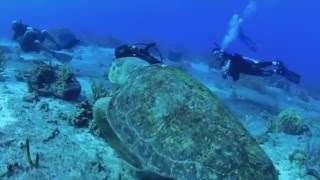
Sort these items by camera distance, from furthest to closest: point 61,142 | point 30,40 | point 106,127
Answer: point 30,40 → point 61,142 → point 106,127

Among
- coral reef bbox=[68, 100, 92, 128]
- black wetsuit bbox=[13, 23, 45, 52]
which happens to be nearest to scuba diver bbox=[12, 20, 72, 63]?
black wetsuit bbox=[13, 23, 45, 52]

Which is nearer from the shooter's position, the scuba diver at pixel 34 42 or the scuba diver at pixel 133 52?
the scuba diver at pixel 133 52

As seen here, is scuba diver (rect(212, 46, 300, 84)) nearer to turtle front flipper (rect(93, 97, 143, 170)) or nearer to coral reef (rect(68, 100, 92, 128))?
coral reef (rect(68, 100, 92, 128))

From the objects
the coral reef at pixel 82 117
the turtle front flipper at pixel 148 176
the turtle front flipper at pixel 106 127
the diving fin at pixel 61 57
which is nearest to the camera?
the turtle front flipper at pixel 148 176

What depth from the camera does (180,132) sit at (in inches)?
184

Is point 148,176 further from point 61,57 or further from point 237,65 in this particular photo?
point 61,57

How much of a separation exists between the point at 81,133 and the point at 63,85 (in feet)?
7.74

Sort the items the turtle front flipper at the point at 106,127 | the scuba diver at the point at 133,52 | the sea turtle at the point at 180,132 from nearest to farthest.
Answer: the sea turtle at the point at 180,132 → the turtle front flipper at the point at 106,127 → the scuba diver at the point at 133,52

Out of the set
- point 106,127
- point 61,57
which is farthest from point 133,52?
point 61,57

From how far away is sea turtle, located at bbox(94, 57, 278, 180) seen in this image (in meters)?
4.42

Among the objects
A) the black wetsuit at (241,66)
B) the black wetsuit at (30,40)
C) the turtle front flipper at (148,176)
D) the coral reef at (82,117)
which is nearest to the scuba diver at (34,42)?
the black wetsuit at (30,40)

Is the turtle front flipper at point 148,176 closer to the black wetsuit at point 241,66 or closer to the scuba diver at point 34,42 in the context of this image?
the black wetsuit at point 241,66

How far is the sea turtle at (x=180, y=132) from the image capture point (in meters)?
4.42

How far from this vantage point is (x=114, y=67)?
31.6ft
